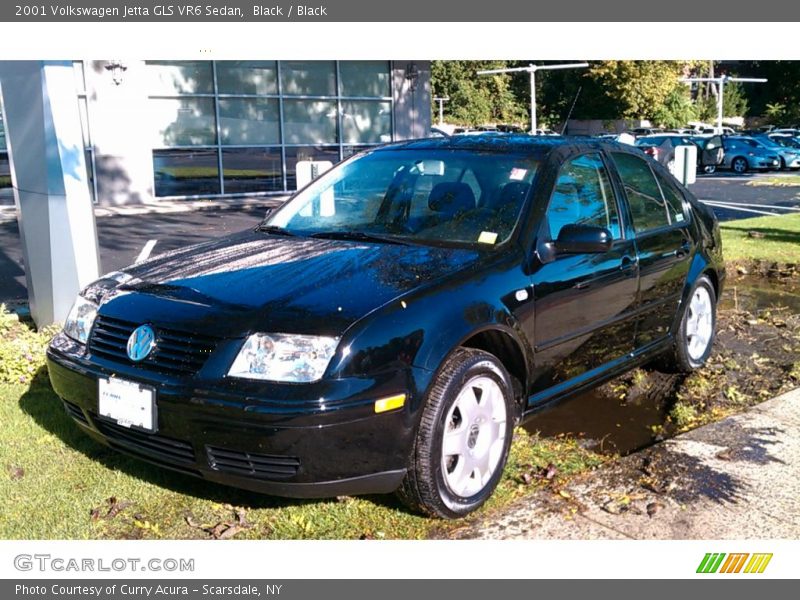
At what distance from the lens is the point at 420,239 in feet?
13.6

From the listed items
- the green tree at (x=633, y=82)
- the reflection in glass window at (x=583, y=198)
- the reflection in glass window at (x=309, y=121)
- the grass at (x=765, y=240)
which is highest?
Answer: the green tree at (x=633, y=82)

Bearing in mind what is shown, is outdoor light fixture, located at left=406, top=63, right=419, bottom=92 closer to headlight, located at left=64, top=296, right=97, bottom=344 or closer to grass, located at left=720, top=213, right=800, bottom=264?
grass, located at left=720, top=213, right=800, bottom=264

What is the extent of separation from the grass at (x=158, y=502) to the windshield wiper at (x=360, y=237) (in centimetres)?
124

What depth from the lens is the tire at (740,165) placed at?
1169 inches

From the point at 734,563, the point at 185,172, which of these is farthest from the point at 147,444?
the point at 185,172

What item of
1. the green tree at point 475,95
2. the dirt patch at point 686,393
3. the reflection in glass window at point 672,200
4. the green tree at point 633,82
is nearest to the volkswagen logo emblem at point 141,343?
the dirt patch at point 686,393

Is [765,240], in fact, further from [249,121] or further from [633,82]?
[633,82]

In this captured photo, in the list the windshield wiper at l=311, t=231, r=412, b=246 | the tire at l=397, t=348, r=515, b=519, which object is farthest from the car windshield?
the tire at l=397, t=348, r=515, b=519

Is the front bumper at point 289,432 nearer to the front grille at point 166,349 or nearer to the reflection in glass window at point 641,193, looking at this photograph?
the front grille at point 166,349

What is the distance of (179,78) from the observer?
56.7 feet

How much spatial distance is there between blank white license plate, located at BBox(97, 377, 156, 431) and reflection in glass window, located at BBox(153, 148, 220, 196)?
1440 centimetres

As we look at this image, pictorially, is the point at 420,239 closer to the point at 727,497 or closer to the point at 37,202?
the point at 727,497

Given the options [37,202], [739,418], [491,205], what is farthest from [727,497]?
[37,202]

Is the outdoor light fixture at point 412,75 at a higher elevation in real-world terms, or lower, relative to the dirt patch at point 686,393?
higher
